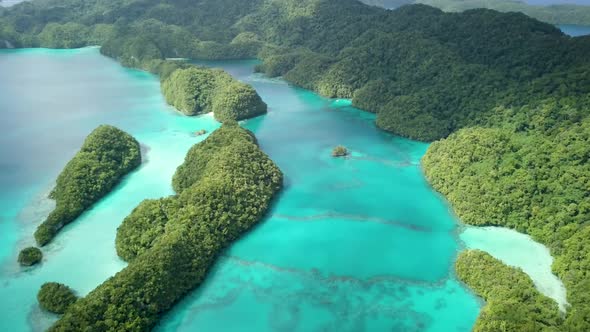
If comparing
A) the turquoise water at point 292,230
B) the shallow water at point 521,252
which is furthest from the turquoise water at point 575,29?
the shallow water at point 521,252

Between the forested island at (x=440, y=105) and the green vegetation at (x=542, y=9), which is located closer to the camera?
the forested island at (x=440, y=105)

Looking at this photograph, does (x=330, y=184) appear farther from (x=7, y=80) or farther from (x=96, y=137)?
(x=7, y=80)

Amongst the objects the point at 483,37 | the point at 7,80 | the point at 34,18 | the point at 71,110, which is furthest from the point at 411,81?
the point at 34,18

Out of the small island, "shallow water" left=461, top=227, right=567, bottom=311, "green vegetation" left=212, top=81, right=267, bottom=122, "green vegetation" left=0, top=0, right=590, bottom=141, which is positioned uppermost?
"green vegetation" left=0, top=0, right=590, bottom=141

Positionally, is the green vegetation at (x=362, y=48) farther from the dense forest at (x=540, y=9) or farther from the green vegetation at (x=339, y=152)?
the dense forest at (x=540, y=9)

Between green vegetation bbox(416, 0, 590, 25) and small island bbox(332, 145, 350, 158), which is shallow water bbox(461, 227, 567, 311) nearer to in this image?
small island bbox(332, 145, 350, 158)

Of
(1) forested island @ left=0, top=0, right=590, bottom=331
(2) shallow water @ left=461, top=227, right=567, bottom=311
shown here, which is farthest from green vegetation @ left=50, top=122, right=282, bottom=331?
(2) shallow water @ left=461, top=227, right=567, bottom=311
